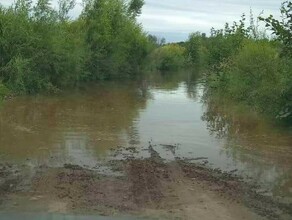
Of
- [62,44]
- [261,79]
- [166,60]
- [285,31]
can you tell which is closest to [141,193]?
[285,31]

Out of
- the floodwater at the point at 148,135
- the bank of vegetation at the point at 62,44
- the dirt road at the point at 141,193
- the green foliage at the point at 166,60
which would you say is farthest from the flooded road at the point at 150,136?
the green foliage at the point at 166,60

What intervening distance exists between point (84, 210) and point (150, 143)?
7.58m

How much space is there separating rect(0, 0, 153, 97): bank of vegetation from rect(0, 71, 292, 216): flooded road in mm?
2792

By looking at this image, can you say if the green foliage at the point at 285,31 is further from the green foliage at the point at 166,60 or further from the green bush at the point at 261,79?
the green foliage at the point at 166,60

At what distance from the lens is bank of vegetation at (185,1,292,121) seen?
12.8 meters

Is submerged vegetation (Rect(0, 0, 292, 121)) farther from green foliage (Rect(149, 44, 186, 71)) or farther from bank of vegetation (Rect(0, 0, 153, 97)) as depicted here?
green foliage (Rect(149, 44, 186, 71))

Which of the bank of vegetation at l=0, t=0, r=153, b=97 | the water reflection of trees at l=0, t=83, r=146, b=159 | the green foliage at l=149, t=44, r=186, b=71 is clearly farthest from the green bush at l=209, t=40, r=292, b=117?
the green foliage at l=149, t=44, r=186, b=71

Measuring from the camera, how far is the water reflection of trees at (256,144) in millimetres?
12000

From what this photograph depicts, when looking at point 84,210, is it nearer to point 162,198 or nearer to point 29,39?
point 162,198

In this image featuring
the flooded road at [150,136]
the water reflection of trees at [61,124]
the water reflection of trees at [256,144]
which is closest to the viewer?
the water reflection of trees at [256,144]

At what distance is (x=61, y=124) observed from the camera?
1955 centimetres

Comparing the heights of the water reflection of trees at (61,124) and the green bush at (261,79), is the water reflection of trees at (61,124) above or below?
below

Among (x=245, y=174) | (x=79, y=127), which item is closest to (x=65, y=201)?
(x=245, y=174)

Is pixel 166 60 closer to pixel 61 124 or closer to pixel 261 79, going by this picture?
pixel 261 79
